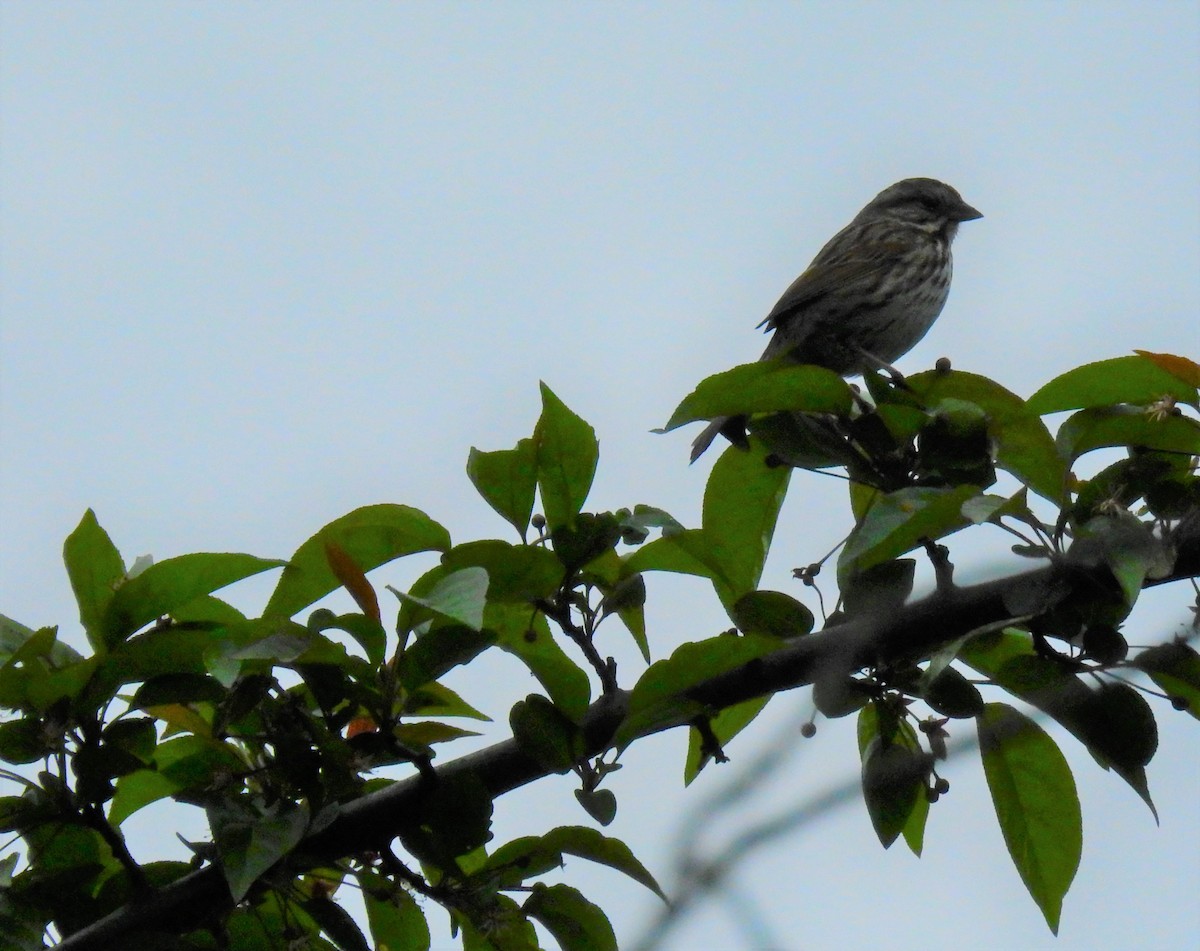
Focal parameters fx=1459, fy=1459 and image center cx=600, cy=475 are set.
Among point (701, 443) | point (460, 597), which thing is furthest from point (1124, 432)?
point (701, 443)

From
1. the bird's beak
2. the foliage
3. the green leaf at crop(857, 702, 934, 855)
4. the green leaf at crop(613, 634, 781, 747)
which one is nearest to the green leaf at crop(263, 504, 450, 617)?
the foliage

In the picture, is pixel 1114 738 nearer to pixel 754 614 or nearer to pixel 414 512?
pixel 754 614

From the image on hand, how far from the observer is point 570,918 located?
2215 millimetres

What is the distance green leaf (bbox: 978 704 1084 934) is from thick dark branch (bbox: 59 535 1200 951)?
288 millimetres

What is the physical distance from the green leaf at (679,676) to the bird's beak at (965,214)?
5.97m

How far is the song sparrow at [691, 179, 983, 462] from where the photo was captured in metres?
6.22

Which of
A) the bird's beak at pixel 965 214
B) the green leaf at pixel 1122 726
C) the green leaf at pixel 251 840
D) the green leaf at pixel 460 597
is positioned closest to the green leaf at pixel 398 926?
the green leaf at pixel 251 840

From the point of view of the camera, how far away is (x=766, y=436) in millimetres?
2244

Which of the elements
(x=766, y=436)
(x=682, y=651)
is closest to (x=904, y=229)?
(x=766, y=436)

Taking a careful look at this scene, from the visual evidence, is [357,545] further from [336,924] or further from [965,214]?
[965,214]

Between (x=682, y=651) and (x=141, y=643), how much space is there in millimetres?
748

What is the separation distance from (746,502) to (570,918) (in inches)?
28.0

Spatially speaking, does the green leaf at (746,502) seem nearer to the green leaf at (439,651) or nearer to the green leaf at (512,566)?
the green leaf at (512,566)

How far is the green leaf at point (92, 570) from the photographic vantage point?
2082 millimetres
